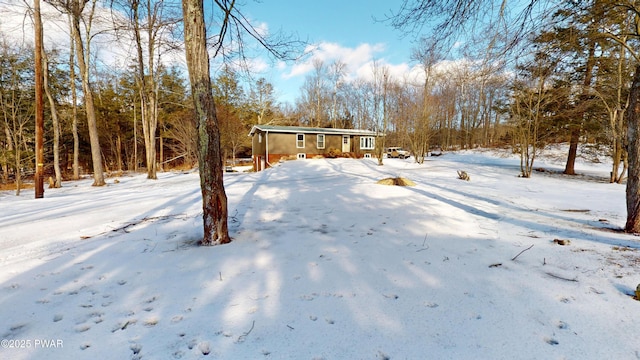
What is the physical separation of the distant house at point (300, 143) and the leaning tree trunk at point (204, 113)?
16543 mm

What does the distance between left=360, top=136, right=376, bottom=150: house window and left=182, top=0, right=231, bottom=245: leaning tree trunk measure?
74.3 feet

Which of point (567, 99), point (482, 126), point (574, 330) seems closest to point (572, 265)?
point (574, 330)

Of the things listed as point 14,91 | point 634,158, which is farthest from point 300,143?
point 634,158

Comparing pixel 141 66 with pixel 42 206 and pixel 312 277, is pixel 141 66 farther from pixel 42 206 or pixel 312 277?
pixel 312 277

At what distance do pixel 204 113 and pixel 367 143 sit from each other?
2357cm

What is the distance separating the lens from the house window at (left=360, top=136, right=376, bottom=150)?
25047 mm

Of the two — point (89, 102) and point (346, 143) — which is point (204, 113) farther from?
point (346, 143)

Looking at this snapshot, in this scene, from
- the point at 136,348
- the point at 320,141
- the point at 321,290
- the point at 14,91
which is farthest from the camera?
the point at 320,141

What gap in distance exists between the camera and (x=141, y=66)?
13.6 metres

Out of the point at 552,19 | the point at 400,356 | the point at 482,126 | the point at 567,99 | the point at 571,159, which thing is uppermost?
the point at 482,126

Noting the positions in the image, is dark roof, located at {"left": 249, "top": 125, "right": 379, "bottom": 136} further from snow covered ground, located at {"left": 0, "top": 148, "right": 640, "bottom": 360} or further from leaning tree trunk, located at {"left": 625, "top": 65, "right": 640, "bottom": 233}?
leaning tree trunk, located at {"left": 625, "top": 65, "right": 640, "bottom": 233}

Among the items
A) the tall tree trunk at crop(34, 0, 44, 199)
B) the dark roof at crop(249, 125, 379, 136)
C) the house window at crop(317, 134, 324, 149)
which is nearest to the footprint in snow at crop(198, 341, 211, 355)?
the tall tree trunk at crop(34, 0, 44, 199)

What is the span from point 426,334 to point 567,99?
1500 cm

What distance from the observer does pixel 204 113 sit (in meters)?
3.01
